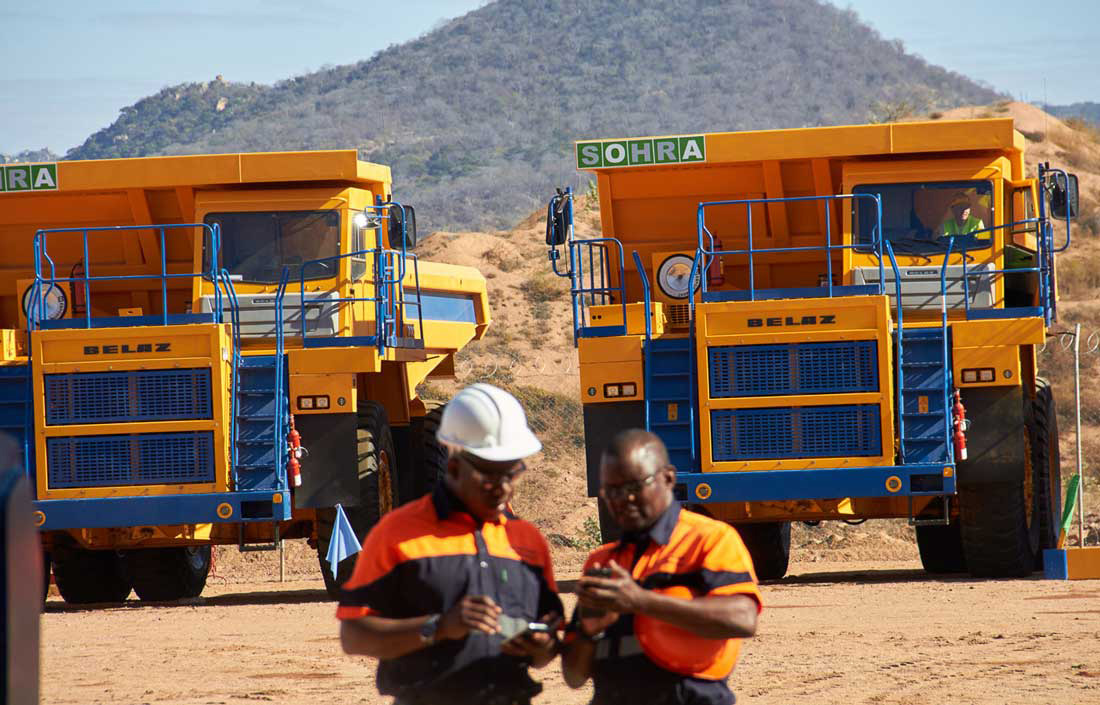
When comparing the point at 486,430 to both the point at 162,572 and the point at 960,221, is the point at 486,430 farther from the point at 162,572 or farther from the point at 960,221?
the point at 162,572

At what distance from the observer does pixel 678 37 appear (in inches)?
3617

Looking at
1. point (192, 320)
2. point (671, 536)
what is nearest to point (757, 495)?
point (192, 320)

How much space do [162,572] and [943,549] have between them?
753 centimetres

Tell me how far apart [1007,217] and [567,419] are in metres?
17.2

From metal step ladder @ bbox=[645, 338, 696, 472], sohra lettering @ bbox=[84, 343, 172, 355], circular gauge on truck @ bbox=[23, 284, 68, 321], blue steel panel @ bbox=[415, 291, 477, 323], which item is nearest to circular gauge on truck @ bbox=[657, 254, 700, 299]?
metal step ladder @ bbox=[645, 338, 696, 472]

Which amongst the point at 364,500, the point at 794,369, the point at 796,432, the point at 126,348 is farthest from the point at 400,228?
the point at 796,432

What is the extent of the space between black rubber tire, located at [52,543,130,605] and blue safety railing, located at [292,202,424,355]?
11.8ft

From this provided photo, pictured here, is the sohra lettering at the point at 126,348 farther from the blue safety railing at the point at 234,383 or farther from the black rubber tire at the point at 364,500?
the black rubber tire at the point at 364,500

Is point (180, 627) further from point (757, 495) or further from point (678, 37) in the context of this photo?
point (678, 37)

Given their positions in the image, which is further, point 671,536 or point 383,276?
point 383,276

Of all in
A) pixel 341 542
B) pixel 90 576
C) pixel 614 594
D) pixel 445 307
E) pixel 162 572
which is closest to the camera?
pixel 614 594

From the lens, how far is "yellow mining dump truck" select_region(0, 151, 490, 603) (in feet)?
49.0

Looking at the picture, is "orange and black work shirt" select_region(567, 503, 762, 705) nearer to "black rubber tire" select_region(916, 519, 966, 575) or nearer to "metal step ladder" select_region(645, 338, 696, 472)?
"metal step ladder" select_region(645, 338, 696, 472)

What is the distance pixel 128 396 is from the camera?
15.0m
